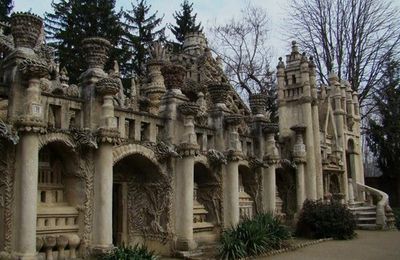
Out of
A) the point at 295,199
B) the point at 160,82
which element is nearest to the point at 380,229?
the point at 295,199

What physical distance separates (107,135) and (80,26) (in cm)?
2516

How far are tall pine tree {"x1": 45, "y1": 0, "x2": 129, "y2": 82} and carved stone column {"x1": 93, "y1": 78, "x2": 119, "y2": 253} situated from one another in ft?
71.1

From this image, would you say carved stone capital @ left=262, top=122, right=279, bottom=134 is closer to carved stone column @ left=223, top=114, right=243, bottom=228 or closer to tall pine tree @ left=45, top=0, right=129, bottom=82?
carved stone column @ left=223, top=114, right=243, bottom=228

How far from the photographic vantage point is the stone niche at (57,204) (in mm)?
10336

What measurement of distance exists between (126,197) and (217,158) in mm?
3222

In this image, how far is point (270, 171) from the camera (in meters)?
17.8

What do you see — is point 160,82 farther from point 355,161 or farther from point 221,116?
point 355,161

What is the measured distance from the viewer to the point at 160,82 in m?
21.6

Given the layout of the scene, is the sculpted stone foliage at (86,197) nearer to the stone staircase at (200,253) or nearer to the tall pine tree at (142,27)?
the stone staircase at (200,253)

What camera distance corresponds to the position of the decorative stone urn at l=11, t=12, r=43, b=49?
378 inches

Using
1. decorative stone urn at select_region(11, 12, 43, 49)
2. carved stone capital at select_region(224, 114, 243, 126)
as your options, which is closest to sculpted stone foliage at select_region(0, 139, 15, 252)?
decorative stone urn at select_region(11, 12, 43, 49)

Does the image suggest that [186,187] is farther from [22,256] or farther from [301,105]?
[301,105]

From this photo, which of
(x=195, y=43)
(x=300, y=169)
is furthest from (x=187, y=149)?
(x=195, y=43)

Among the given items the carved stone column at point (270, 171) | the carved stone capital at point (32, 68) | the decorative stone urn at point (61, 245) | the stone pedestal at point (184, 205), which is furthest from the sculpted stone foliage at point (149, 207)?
the carved stone column at point (270, 171)
